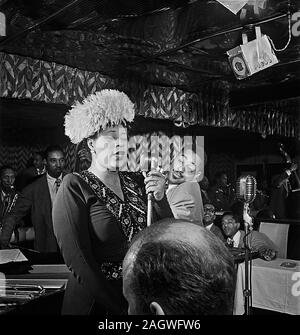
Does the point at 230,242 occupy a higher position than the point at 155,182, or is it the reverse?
the point at 155,182

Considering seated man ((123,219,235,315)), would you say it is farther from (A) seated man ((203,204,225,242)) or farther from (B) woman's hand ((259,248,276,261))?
(B) woman's hand ((259,248,276,261))

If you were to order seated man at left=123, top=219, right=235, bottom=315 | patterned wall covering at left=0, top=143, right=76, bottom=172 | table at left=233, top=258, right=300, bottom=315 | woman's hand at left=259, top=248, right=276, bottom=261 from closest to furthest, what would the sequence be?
1. seated man at left=123, top=219, right=235, bottom=315
2. patterned wall covering at left=0, top=143, right=76, bottom=172
3. table at left=233, top=258, right=300, bottom=315
4. woman's hand at left=259, top=248, right=276, bottom=261

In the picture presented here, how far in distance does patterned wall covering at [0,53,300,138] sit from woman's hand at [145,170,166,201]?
21 centimetres

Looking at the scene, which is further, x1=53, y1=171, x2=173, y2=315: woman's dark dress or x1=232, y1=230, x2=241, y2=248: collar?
x1=232, y1=230, x2=241, y2=248: collar

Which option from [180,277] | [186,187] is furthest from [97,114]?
[180,277]

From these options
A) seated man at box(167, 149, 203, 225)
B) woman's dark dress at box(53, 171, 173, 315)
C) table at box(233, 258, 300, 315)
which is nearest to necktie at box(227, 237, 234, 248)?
seated man at box(167, 149, 203, 225)

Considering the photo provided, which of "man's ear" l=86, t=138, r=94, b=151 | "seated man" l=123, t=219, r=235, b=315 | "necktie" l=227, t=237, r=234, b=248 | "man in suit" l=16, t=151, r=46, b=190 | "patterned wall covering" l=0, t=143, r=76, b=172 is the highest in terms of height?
"man's ear" l=86, t=138, r=94, b=151

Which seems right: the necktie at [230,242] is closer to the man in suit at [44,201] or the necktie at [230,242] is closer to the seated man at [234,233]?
the seated man at [234,233]

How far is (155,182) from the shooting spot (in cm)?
151

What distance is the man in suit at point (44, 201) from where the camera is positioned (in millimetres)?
1378

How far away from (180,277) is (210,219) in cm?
89

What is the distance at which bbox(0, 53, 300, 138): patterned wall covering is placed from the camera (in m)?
1.37

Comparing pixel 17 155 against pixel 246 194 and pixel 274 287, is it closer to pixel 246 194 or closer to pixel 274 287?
pixel 246 194
